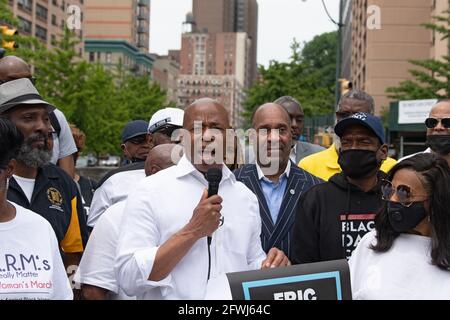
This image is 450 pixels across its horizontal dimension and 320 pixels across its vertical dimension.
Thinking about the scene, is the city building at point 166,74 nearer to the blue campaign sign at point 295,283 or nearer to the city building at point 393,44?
the city building at point 393,44

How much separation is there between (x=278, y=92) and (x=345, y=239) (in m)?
30.8

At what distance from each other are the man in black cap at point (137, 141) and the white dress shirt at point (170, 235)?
293cm

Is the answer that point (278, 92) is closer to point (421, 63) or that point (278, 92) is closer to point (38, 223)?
point (421, 63)

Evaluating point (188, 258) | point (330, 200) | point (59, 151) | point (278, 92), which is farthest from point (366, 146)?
point (278, 92)

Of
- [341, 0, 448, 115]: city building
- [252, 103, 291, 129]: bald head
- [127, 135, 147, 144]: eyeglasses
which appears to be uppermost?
[341, 0, 448, 115]: city building

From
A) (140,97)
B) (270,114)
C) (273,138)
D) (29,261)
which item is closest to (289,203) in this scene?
(273,138)

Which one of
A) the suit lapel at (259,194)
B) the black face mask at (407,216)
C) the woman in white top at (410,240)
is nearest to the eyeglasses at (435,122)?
the suit lapel at (259,194)

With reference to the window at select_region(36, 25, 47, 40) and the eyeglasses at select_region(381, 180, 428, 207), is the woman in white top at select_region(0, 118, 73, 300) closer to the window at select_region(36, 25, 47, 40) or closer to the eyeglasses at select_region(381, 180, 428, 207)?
the eyeglasses at select_region(381, 180, 428, 207)

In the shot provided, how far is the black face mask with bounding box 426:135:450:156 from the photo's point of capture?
4.81 metres

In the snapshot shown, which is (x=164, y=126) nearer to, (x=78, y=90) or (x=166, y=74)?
(x=78, y=90)

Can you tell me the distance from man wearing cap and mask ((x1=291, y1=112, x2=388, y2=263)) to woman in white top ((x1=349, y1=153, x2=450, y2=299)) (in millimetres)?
585

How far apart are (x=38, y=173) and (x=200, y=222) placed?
5.17 ft

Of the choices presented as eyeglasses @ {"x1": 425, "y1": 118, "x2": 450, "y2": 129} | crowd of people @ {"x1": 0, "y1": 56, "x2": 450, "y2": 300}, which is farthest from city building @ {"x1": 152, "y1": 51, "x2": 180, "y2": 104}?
crowd of people @ {"x1": 0, "y1": 56, "x2": 450, "y2": 300}

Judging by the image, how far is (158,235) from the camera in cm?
310
